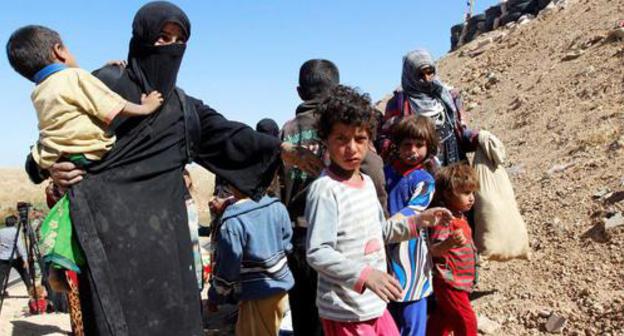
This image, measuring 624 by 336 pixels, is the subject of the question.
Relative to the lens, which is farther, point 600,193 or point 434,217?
point 600,193

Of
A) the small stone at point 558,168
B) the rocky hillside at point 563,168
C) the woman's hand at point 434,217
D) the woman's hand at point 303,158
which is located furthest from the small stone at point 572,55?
the woman's hand at point 303,158

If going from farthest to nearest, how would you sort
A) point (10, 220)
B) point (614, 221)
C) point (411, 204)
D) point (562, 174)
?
point (10, 220) → point (562, 174) → point (614, 221) → point (411, 204)

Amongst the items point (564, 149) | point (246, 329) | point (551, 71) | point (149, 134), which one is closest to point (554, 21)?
point (551, 71)

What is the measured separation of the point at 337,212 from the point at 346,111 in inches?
15.4

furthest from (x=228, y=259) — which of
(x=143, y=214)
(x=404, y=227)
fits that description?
(x=143, y=214)

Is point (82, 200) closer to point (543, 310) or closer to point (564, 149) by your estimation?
point (543, 310)

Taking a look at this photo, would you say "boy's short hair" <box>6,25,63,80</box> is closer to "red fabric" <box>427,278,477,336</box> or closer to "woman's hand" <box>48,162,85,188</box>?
"woman's hand" <box>48,162,85,188</box>

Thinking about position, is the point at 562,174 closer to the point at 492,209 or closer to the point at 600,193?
the point at 600,193

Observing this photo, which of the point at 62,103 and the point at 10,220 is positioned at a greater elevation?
the point at 62,103

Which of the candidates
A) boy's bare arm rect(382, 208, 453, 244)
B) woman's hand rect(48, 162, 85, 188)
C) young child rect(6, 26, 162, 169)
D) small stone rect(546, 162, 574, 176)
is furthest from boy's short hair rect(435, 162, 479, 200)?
small stone rect(546, 162, 574, 176)

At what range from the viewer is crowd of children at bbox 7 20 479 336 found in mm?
2006

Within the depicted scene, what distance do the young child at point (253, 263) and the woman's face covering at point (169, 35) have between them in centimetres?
133

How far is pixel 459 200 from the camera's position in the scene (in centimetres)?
315

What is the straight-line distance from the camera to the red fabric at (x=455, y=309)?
3.15 meters
